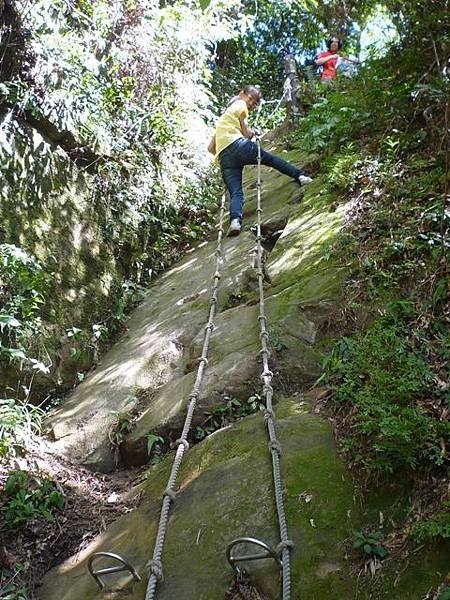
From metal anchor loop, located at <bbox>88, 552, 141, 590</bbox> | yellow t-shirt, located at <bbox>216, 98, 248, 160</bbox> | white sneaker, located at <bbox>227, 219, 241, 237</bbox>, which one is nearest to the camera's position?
metal anchor loop, located at <bbox>88, 552, 141, 590</bbox>

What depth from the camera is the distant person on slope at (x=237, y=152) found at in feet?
20.9

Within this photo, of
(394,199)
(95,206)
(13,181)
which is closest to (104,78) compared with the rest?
(95,206)

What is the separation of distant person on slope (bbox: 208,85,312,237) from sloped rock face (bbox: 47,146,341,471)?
1.75 feet

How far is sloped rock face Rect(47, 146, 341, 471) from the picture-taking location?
375 centimetres

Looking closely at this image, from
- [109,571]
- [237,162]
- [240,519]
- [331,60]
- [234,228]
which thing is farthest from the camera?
[331,60]

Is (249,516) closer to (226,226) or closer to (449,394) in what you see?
(449,394)

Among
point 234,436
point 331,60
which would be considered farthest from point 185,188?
point 331,60

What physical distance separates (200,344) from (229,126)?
10.5 ft

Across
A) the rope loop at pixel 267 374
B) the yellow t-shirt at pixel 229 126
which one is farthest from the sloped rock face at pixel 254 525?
the yellow t-shirt at pixel 229 126

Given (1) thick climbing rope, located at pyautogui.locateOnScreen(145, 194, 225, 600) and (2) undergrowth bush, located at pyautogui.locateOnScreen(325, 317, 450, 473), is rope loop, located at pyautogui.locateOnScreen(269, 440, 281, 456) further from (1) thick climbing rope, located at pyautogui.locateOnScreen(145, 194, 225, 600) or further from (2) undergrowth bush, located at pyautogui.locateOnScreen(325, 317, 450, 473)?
(1) thick climbing rope, located at pyautogui.locateOnScreen(145, 194, 225, 600)

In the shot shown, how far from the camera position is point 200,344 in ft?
14.5

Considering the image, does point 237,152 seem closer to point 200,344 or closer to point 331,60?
point 200,344

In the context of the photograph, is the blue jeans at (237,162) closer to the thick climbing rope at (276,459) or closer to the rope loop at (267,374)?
the thick climbing rope at (276,459)

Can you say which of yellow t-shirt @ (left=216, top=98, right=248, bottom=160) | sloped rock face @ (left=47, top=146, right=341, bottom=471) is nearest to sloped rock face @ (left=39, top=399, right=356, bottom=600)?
sloped rock face @ (left=47, top=146, right=341, bottom=471)
